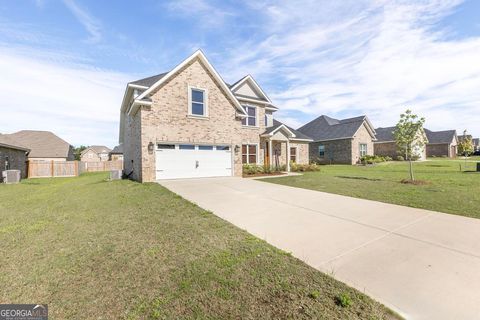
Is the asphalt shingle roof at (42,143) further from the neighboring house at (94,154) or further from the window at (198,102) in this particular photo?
the window at (198,102)

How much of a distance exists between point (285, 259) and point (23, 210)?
29.4 feet

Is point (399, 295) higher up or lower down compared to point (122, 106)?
lower down

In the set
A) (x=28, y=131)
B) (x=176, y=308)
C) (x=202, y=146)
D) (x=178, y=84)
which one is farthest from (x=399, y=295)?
(x=28, y=131)

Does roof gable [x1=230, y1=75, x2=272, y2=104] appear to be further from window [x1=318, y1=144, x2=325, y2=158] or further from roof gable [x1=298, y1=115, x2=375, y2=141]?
window [x1=318, y1=144, x2=325, y2=158]

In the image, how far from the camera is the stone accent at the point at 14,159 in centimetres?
1831

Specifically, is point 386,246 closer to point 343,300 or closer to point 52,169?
point 343,300

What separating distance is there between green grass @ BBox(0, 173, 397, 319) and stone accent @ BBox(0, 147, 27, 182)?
65.2ft

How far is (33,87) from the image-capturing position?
14406 millimetres

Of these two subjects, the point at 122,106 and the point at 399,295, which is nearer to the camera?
the point at 399,295

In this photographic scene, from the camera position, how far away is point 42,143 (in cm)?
3312

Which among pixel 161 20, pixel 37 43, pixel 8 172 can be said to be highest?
pixel 161 20

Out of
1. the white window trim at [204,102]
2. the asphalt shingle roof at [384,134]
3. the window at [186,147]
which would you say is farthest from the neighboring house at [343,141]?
the window at [186,147]

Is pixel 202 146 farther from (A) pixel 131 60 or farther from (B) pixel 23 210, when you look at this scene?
(B) pixel 23 210

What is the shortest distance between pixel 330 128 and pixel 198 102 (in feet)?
77.9
